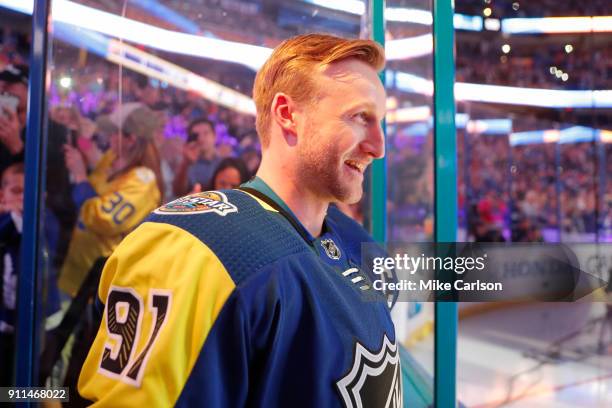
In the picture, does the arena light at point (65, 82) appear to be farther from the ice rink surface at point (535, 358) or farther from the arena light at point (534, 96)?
the ice rink surface at point (535, 358)

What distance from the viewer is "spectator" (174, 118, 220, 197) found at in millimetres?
2340

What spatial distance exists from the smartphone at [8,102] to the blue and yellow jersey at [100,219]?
1.28ft

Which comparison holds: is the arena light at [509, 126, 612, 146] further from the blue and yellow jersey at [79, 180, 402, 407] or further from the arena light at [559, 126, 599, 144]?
the blue and yellow jersey at [79, 180, 402, 407]

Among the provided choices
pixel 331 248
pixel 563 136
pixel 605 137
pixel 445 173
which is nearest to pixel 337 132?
pixel 331 248

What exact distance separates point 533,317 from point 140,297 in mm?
4631

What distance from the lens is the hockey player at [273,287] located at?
55 centimetres

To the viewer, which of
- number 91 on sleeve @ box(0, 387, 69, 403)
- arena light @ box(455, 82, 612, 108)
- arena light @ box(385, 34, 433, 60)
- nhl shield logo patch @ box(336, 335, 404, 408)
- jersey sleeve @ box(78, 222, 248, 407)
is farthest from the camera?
arena light @ box(385, 34, 433, 60)

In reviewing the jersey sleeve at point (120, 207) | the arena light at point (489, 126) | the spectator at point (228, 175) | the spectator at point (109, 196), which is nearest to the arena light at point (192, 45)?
the spectator at point (109, 196)

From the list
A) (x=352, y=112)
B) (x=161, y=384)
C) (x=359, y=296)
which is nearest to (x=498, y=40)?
(x=352, y=112)

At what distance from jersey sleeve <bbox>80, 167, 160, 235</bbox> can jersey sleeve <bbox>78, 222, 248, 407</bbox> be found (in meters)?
1.54

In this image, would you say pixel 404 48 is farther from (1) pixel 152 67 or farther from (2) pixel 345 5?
(1) pixel 152 67

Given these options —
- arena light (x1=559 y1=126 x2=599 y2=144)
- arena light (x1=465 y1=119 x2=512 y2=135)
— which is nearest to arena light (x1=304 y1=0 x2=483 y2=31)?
arena light (x1=559 y1=126 x2=599 y2=144)

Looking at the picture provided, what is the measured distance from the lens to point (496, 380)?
113 inches

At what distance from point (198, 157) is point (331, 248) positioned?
1.68 meters
